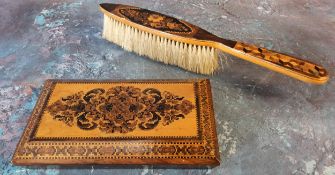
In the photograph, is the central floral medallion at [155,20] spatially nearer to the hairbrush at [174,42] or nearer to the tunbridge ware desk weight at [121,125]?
the hairbrush at [174,42]

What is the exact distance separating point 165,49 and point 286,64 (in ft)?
1.15

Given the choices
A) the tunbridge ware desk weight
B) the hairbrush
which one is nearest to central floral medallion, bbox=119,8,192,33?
the hairbrush

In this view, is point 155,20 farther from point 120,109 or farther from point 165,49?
point 120,109

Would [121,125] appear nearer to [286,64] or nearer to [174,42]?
[174,42]

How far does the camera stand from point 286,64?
2.95 ft

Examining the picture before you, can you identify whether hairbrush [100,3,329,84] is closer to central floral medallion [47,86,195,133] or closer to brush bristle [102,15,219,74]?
brush bristle [102,15,219,74]

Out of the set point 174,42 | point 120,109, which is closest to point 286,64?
point 174,42

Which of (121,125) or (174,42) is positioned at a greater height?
(174,42)

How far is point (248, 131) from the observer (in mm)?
884

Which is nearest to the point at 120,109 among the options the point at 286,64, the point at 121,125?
the point at 121,125

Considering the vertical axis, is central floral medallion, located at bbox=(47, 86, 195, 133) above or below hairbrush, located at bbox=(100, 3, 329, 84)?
below

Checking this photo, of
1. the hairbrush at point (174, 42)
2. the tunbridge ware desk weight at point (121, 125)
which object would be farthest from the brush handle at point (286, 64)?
the tunbridge ware desk weight at point (121, 125)

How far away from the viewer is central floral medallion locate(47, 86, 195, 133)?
2.85 feet

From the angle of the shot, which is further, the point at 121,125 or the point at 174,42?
the point at 174,42
